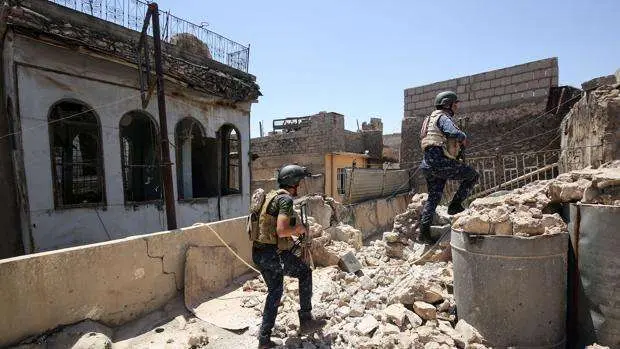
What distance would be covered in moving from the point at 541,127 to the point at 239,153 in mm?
8858

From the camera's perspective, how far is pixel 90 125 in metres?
7.32

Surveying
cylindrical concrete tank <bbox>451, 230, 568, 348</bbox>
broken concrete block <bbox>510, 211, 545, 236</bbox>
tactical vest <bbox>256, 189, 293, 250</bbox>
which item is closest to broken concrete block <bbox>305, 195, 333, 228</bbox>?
tactical vest <bbox>256, 189, 293, 250</bbox>

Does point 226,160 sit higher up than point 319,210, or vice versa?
point 226,160

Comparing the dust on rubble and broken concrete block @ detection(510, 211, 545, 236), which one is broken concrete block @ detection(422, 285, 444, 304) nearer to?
the dust on rubble

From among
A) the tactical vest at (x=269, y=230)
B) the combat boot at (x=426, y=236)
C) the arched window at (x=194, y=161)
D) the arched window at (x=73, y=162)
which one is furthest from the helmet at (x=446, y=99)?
the arched window at (x=194, y=161)

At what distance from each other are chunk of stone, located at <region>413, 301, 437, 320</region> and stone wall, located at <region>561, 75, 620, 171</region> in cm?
294

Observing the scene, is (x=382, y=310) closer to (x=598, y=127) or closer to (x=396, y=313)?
(x=396, y=313)

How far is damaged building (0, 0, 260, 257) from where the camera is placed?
247 inches

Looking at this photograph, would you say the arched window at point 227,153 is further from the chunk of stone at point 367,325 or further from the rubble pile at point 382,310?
the chunk of stone at point 367,325

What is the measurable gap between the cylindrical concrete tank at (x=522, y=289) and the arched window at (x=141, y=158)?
24.6ft

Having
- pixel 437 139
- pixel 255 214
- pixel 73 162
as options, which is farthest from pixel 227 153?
pixel 255 214

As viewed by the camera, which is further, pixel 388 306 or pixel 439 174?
pixel 439 174

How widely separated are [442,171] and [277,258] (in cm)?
227

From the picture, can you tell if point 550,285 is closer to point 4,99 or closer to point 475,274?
point 475,274
